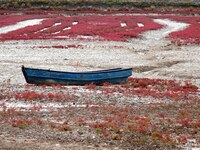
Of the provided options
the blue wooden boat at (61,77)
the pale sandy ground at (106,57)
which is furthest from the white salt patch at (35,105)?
the pale sandy ground at (106,57)

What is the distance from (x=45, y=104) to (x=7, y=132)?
5.03 m

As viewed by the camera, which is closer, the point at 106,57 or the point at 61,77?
the point at 61,77

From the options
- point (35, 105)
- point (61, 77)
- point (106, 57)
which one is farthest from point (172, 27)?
point (35, 105)

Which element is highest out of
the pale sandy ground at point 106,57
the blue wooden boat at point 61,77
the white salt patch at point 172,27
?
the blue wooden boat at point 61,77

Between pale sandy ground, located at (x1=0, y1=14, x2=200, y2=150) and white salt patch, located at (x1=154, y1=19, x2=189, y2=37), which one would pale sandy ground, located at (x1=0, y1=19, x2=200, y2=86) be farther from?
white salt patch, located at (x1=154, y1=19, x2=189, y2=37)

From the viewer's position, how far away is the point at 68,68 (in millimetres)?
34000

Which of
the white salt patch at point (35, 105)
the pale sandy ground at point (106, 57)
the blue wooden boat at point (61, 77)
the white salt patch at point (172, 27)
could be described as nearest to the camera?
the white salt patch at point (35, 105)

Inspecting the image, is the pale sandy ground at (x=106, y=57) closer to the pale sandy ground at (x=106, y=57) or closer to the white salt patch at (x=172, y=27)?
the pale sandy ground at (x=106, y=57)

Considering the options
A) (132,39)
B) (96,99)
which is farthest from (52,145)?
(132,39)

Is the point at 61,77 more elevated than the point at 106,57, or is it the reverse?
the point at 61,77

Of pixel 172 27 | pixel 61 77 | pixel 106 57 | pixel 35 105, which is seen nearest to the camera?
pixel 35 105

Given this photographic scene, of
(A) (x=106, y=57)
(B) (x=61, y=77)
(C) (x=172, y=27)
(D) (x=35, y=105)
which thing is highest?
(D) (x=35, y=105)

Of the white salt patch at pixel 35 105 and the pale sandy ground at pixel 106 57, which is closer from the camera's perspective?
the white salt patch at pixel 35 105

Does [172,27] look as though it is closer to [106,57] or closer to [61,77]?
[106,57]
